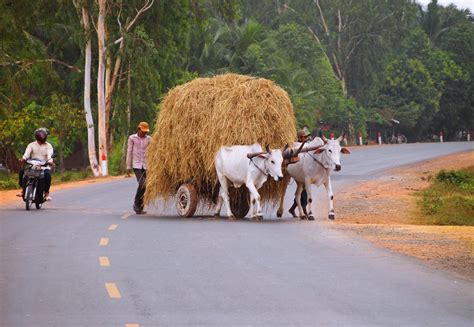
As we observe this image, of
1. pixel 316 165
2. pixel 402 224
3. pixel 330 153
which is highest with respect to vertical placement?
pixel 330 153

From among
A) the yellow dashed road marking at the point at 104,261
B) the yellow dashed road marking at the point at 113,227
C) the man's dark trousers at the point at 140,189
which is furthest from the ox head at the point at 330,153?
the yellow dashed road marking at the point at 104,261

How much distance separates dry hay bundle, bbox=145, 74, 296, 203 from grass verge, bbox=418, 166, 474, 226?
4617 millimetres

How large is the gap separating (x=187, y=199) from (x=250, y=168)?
1578mm

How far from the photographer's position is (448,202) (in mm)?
26625

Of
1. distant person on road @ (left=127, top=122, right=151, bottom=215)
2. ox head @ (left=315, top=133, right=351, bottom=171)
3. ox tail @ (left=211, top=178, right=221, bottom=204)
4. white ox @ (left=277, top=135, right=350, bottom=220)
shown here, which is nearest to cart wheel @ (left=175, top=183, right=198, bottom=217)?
ox tail @ (left=211, top=178, right=221, bottom=204)

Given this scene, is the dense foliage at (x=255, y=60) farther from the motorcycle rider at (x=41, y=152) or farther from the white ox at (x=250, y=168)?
the white ox at (x=250, y=168)

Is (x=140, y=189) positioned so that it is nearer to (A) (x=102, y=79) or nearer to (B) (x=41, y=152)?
(B) (x=41, y=152)

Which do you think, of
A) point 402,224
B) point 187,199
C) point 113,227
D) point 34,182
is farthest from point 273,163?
point 34,182

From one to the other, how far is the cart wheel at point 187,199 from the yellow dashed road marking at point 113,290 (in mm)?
8987

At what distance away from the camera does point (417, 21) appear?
95.9 m

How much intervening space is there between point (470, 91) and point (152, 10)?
46569 mm

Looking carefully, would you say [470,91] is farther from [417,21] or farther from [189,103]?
[189,103]

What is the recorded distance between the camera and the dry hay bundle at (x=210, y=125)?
20.4m

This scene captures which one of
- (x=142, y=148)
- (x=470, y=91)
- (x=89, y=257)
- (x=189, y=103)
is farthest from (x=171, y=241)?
(x=470, y=91)
